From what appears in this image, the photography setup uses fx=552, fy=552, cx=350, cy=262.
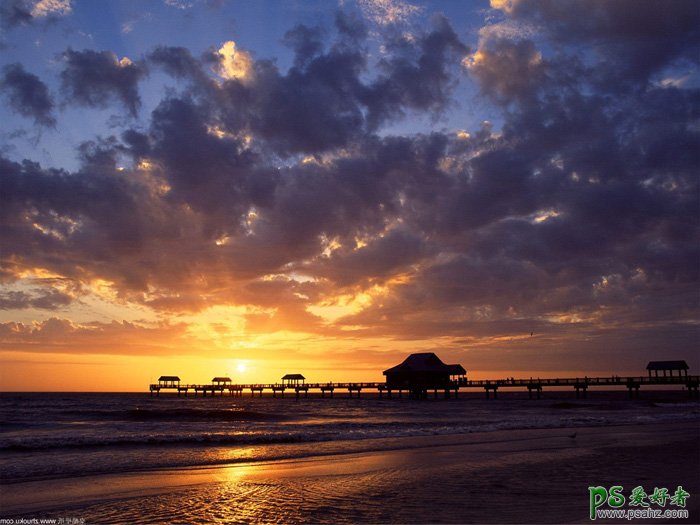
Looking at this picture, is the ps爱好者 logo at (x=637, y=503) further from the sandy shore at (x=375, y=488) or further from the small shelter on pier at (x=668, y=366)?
the small shelter on pier at (x=668, y=366)

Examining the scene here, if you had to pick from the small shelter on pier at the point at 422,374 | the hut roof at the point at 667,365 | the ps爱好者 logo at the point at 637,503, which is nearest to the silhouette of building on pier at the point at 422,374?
the small shelter on pier at the point at 422,374

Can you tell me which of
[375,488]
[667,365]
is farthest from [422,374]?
[375,488]

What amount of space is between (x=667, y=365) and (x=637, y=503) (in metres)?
78.5

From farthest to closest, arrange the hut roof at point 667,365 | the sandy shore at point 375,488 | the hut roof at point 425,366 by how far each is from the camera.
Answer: the hut roof at point 425,366
the hut roof at point 667,365
the sandy shore at point 375,488

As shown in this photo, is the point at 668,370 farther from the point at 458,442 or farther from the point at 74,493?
the point at 74,493

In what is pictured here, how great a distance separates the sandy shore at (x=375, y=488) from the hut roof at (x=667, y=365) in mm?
67579

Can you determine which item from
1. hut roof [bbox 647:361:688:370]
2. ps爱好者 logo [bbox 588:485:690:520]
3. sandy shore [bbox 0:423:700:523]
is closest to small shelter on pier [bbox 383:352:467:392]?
hut roof [bbox 647:361:688:370]

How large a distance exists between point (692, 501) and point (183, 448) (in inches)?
Result: 654

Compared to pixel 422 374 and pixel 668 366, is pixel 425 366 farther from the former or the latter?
pixel 668 366

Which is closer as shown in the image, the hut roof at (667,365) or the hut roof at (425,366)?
the hut roof at (667,365)

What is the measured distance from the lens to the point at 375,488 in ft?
38.3

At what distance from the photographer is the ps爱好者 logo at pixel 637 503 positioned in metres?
9.41

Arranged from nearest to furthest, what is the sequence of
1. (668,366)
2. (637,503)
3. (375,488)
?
(637,503) → (375,488) → (668,366)

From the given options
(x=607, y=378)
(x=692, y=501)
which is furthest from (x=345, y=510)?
(x=607, y=378)
